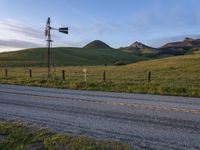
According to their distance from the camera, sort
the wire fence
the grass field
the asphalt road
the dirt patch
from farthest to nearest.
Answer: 1. the wire fence
2. the grass field
3. the asphalt road
4. the dirt patch

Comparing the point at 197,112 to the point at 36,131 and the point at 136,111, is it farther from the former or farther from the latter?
the point at 36,131

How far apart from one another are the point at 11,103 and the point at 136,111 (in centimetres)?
502

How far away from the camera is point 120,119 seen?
871cm

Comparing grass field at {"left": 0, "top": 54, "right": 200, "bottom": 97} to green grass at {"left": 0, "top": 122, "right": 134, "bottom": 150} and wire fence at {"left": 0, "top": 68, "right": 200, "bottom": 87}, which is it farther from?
green grass at {"left": 0, "top": 122, "right": 134, "bottom": 150}

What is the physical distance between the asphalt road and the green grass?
461 mm

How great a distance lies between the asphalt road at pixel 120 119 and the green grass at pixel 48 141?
0.46 m

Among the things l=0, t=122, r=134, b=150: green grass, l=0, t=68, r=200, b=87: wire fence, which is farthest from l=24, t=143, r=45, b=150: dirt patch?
l=0, t=68, r=200, b=87: wire fence

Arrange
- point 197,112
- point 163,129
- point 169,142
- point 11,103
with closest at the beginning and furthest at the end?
1. point 169,142
2. point 163,129
3. point 197,112
4. point 11,103

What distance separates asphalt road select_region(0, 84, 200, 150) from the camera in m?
6.66

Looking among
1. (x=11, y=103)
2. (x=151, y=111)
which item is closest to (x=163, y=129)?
(x=151, y=111)

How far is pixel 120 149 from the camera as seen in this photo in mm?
5770

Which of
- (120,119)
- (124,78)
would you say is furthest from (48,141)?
(124,78)

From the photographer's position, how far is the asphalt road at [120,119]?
666 centimetres

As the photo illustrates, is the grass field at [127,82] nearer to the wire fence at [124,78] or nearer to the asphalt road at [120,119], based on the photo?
the wire fence at [124,78]
